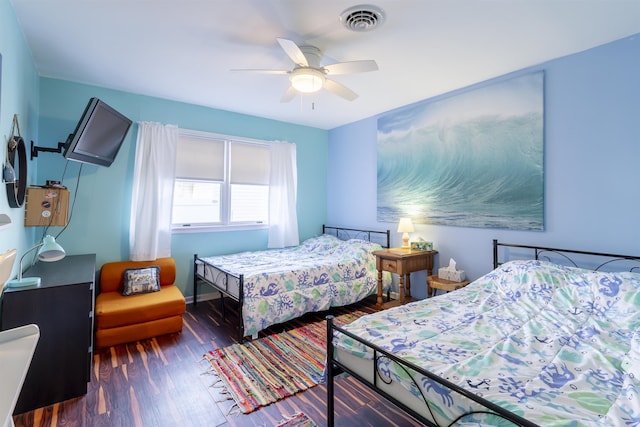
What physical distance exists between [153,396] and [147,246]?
194cm

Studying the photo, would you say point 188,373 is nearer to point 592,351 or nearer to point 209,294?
point 209,294

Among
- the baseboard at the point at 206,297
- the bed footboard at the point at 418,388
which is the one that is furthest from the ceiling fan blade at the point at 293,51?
the baseboard at the point at 206,297

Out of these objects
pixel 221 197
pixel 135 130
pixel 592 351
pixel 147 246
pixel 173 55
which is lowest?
pixel 592 351

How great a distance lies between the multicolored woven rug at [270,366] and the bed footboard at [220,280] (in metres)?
0.26

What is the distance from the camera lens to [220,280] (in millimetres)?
3480

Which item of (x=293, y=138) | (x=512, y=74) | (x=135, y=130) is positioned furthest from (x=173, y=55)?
(x=512, y=74)

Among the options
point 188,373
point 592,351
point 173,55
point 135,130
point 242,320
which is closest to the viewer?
point 592,351

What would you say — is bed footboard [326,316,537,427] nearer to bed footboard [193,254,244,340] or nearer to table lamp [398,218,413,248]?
bed footboard [193,254,244,340]

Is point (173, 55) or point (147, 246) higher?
point (173, 55)

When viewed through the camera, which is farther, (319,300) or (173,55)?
(319,300)

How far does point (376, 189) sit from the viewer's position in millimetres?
4449

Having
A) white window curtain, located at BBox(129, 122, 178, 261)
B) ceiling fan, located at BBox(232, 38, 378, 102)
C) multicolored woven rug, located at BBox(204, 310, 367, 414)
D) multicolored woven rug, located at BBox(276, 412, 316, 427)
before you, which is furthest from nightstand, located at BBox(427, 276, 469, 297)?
white window curtain, located at BBox(129, 122, 178, 261)

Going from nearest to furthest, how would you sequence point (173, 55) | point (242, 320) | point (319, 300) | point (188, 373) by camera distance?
point (188, 373)
point (173, 55)
point (242, 320)
point (319, 300)

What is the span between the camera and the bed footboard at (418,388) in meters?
1.10
